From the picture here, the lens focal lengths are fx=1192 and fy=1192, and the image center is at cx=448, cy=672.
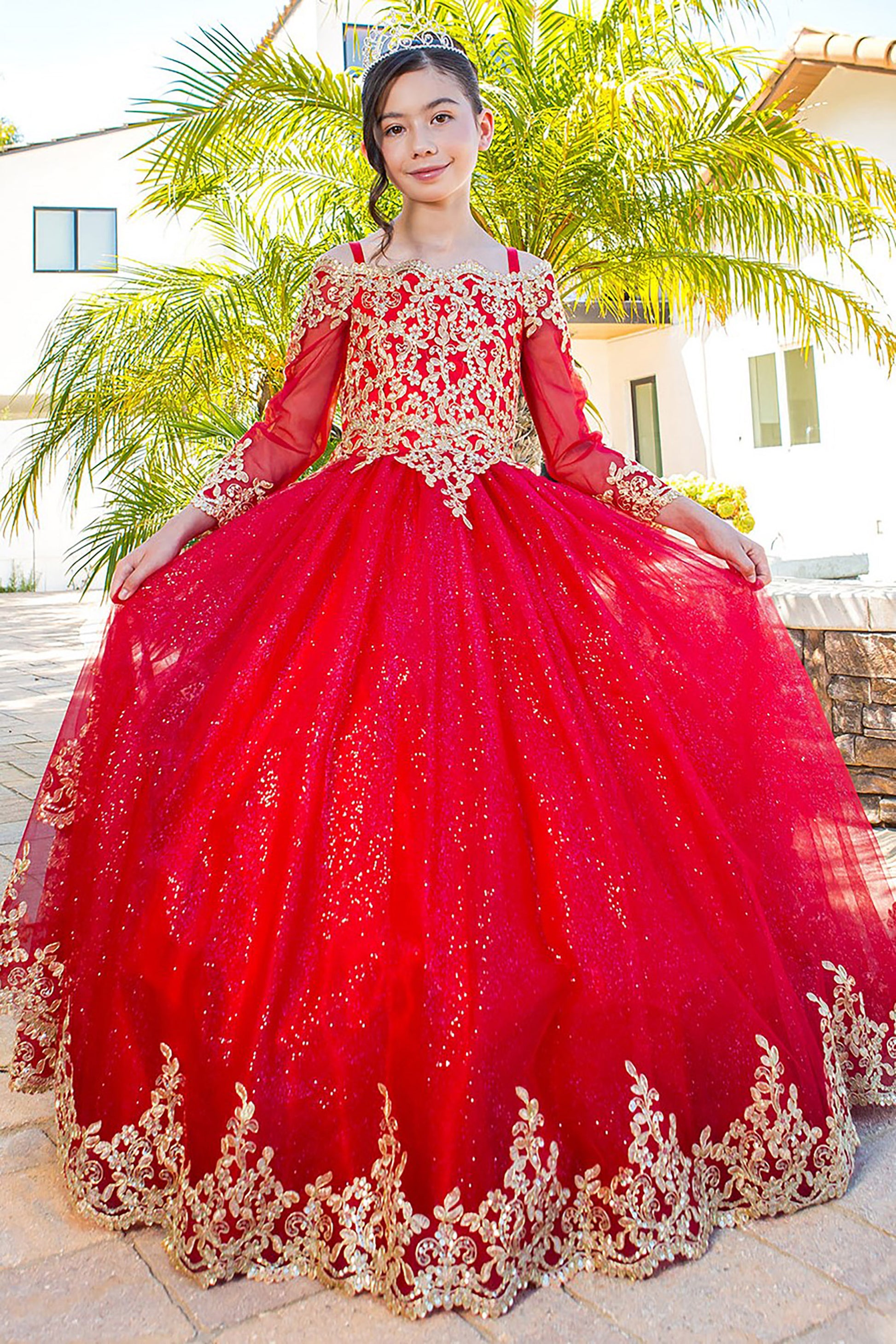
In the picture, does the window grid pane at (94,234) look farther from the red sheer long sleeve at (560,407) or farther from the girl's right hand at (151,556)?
the girl's right hand at (151,556)

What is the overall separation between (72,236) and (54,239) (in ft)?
0.90

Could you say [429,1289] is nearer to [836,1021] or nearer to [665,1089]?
[665,1089]


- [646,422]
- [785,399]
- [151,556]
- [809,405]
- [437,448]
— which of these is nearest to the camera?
[151,556]

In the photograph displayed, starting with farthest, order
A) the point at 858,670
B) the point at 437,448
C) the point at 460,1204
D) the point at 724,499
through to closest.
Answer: the point at 724,499, the point at 858,670, the point at 437,448, the point at 460,1204

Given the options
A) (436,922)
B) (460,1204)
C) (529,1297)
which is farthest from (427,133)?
(529,1297)

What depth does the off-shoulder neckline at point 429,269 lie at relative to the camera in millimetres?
2254

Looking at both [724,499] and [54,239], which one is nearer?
[724,499]

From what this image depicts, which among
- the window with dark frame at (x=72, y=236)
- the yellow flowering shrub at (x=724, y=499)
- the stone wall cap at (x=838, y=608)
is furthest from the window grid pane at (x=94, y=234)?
the stone wall cap at (x=838, y=608)

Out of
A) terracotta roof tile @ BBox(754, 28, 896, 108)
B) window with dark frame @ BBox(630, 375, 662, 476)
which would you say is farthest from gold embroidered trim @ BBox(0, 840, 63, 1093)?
window with dark frame @ BBox(630, 375, 662, 476)

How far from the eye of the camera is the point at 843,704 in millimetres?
3936

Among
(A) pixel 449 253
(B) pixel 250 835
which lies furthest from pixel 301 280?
(B) pixel 250 835

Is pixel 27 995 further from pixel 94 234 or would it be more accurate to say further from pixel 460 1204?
pixel 94 234

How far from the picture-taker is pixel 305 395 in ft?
7.58

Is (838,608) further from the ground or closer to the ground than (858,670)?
further from the ground
